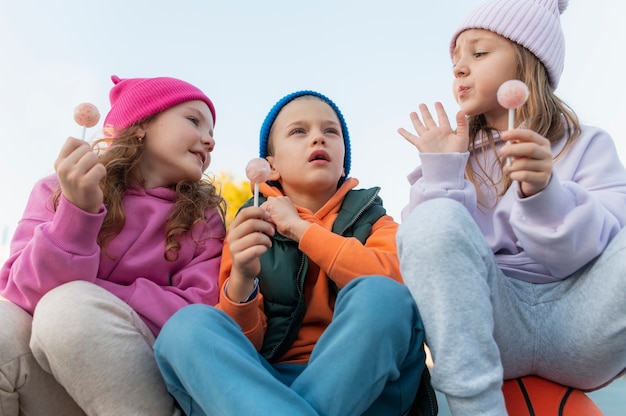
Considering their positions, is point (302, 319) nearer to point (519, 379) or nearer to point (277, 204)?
point (277, 204)

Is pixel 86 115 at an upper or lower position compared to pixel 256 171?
upper

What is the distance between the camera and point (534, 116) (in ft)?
6.21

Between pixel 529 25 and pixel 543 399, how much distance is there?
1.19 meters

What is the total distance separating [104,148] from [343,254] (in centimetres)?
99

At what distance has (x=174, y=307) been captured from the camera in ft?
5.64

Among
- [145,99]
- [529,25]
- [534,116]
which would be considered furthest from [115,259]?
[529,25]

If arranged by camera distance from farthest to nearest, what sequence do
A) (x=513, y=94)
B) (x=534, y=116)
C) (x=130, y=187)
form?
(x=130, y=187) < (x=534, y=116) < (x=513, y=94)

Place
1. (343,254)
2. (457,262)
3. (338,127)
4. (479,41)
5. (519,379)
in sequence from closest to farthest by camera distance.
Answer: (457,262) < (519,379) < (343,254) < (479,41) < (338,127)

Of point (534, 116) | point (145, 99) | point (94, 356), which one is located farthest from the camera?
point (145, 99)

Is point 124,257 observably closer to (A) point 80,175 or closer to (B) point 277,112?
(A) point 80,175

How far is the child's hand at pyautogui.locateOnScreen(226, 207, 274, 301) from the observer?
155 cm

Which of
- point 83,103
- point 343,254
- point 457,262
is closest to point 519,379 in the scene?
point 457,262

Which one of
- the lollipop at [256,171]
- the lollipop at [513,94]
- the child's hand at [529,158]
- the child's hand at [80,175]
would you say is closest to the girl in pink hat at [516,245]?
the child's hand at [529,158]

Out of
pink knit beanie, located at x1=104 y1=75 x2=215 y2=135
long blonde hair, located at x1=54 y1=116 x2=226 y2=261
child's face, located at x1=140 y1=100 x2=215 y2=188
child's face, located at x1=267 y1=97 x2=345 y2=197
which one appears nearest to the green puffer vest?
child's face, located at x1=267 y1=97 x2=345 y2=197
